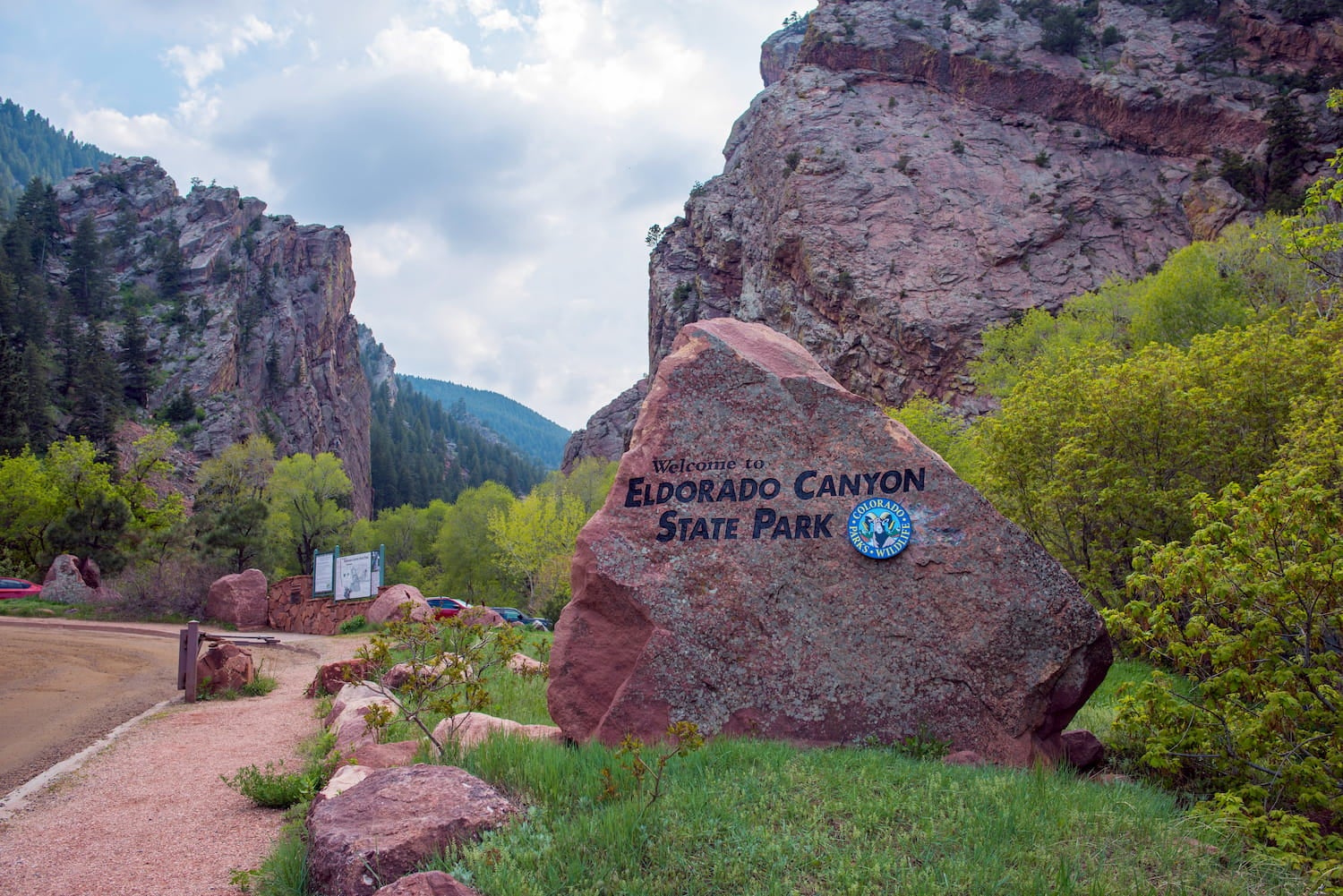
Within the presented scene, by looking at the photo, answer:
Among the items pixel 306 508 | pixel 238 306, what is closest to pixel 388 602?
pixel 306 508

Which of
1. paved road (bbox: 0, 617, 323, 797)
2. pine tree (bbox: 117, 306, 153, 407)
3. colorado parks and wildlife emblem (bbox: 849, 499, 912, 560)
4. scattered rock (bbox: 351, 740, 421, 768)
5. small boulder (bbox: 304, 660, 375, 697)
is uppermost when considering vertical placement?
pine tree (bbox: 117, 306, 153, 407)

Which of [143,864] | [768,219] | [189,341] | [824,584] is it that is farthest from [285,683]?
[189,341]

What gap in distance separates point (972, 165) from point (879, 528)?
192 ft

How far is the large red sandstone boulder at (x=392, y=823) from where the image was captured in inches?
177

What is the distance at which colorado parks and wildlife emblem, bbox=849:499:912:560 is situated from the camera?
726 centimetres

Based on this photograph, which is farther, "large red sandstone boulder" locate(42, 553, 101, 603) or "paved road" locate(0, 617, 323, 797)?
"large red sandstone boulder" locate(42, 553, 101, 603)

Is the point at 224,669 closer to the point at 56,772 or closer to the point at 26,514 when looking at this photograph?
the point at 56,772

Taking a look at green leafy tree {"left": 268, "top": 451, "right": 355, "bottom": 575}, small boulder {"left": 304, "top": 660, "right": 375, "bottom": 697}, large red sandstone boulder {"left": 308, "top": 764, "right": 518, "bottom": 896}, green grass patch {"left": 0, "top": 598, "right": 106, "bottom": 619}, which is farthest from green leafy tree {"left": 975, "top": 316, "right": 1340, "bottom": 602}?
green leafy tree {"left": 268, "top": 451, "right": 355, "bottom": 575}

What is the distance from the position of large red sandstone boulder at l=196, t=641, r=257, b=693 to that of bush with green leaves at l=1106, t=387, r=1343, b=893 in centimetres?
1358

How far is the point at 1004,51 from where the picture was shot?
63.1 meters

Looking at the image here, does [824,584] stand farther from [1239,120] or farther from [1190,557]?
[1239,120]

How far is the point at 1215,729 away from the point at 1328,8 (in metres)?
69.7

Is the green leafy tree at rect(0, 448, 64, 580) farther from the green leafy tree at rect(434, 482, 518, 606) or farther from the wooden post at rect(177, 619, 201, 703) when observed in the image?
the wooden post at rect(177, 619, 201, 703)

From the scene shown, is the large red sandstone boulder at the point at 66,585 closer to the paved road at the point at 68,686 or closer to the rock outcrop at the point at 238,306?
the paved road at the point at 68,686
